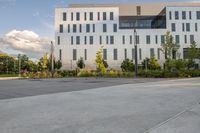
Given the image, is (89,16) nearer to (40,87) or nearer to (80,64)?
(80,64)

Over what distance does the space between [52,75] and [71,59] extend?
80.9 feet

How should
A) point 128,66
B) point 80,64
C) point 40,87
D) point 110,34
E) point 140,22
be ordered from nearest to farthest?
point 40,87 → point 128,66 → point 80,64 → point 110,34 → point 140,22

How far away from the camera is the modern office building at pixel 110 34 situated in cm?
6131

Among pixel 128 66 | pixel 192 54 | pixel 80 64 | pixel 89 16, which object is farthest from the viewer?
pixel 89 16

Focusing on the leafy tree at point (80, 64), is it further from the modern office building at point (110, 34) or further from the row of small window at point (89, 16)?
the row of small window at point (89, 16)

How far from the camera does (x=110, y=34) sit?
203ft

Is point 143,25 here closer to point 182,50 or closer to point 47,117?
point 182,50

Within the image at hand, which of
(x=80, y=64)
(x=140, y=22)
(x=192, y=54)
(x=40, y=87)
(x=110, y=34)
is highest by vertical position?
(x=140, y=22)

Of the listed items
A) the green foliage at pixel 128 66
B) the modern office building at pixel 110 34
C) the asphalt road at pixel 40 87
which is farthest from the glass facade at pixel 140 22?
the asphalt road at pixel 40 87

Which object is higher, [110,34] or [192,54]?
[110,34]

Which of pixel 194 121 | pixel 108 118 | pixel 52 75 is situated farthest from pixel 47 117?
pixel 52 75

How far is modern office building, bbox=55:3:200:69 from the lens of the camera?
201 ft

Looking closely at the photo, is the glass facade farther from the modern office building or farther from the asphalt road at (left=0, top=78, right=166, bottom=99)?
the asphalt road at (left=0, top=78, right=166, bottom=99)

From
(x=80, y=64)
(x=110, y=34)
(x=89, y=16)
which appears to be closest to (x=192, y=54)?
(x=110, y=34)
